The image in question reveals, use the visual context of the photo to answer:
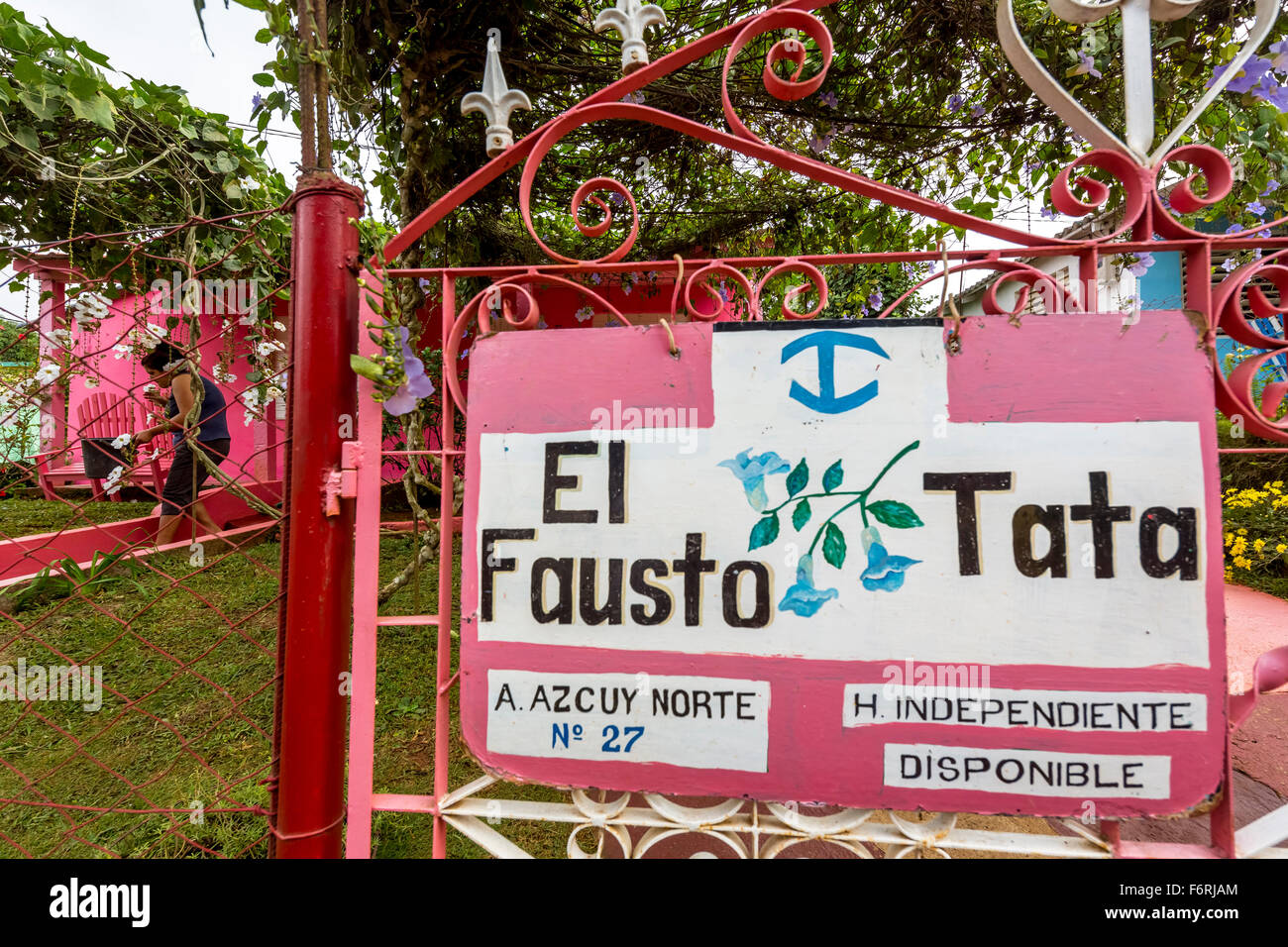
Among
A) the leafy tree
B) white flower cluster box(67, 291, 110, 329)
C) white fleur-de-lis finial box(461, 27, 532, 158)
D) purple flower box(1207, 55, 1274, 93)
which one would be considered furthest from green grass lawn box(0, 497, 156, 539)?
purple flower box(1207, 55, 1274, 93)

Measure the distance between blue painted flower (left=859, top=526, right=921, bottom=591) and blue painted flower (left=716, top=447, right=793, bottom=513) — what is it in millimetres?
209

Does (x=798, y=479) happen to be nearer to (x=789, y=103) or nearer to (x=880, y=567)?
(x=880, y=567)

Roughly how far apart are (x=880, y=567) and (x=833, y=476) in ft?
0.65

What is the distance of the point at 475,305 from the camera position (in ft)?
4.01

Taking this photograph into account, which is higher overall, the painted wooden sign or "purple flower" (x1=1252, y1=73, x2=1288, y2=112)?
"purple flower" (x1=1252, y1=73, x2=1288, y2=112)

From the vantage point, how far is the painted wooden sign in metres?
1.03

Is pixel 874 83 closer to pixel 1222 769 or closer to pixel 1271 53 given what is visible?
pixel 1271 53

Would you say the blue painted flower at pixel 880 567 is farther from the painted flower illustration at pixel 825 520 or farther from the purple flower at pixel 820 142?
the purple flower at pixel 820 142

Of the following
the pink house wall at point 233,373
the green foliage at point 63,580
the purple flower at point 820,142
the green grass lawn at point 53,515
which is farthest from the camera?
the pink house wall at point 233,373

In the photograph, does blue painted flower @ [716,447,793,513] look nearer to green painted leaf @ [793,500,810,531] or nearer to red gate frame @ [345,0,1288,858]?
green painted leaf @ [793,500,810,531]

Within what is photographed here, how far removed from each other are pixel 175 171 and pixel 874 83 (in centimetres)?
378

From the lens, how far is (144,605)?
3090 mm

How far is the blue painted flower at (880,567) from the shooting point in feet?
3.47

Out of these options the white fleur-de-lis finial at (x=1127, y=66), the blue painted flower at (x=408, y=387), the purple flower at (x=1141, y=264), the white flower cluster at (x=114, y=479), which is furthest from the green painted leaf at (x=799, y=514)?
the white flower cluster at (x=114, y=479)
